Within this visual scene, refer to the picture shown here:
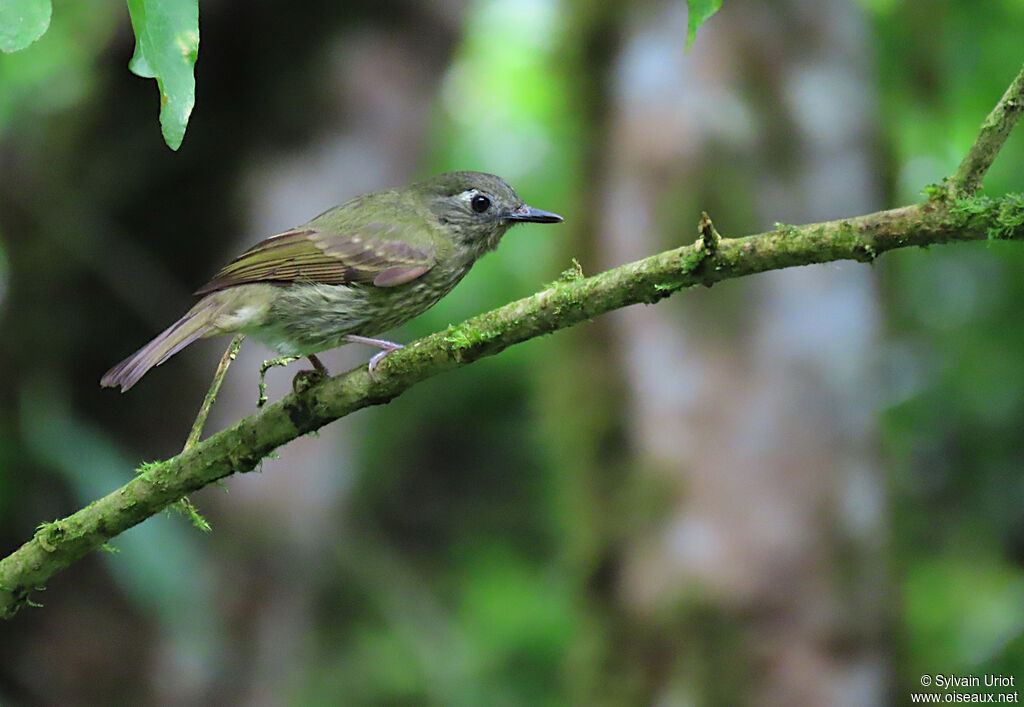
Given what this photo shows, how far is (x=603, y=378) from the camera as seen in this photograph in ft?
15.9

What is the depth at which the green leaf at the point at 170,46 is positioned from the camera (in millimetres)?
1306

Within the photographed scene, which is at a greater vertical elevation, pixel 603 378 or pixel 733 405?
pixel 603 378

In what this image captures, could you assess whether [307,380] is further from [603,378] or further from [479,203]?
[603,378]

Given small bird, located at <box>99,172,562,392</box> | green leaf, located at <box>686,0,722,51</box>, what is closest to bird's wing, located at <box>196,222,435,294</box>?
small bird, located at <box>99,172,562,392</box>

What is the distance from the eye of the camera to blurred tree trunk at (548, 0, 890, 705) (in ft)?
13.5

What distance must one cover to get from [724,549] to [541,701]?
1826 millimetres

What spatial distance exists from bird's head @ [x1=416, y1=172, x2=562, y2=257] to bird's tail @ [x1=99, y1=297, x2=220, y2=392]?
3.24ft

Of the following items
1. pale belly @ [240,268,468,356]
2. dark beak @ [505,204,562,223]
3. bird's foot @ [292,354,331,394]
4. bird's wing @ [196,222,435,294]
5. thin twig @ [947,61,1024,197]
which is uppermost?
dark beak @ [505,204,562,223]

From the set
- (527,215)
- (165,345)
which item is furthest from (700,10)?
(527,215)

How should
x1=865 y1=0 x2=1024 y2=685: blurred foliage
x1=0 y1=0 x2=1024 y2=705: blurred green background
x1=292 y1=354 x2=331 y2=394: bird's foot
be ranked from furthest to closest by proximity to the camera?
x1=0 y1=0 x2=1024 y2=705: blurred green background
x1=865 y1=0 x2=1024 y2=685: blurred foliage
x1=292 y1=354 x2=331 y2=394: bird's foot

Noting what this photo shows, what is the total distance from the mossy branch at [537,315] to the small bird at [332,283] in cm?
71

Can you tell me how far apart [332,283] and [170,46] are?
1.94 meters

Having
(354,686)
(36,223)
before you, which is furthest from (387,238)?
(354,686)

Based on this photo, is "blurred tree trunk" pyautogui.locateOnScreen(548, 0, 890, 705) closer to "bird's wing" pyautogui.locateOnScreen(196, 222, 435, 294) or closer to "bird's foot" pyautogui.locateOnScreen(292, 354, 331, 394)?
"bird's wing" pyautogui.locateOnScreen(196, 222, 435, 294)
